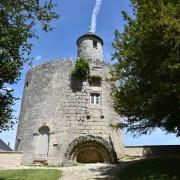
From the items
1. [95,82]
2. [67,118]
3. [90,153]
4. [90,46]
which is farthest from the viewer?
[90,46]

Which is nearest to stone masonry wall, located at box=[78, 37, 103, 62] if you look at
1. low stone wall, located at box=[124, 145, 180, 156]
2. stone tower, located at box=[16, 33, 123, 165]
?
stone tower, located at box=[16, 33, 123, 165]

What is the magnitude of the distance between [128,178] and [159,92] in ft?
12.7

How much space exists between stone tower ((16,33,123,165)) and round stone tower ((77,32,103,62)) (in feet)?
4.88

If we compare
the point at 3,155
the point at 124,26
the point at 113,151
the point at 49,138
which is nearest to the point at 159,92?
the point at 124,26

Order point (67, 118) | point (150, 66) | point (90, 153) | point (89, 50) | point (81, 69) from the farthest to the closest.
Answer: point (89, 50) < point (81, 69) < point (90, 153) < point (67, 118) < point (150, 66)

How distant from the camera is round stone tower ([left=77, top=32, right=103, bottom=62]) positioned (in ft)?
77.0

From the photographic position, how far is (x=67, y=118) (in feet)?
64.1

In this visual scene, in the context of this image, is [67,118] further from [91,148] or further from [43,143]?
[91,148]

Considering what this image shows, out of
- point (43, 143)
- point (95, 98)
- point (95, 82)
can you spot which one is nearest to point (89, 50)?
point (95, 82)

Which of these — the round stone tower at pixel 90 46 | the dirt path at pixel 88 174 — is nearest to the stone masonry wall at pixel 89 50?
the round stone tower at pixel 90 46

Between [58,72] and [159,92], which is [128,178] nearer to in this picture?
[159,92]

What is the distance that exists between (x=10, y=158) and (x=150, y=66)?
40.4ft

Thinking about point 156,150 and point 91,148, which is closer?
point 91,148

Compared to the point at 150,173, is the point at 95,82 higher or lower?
higher
